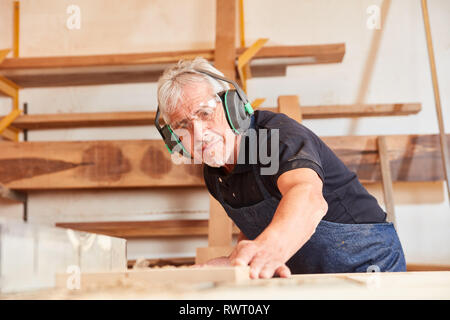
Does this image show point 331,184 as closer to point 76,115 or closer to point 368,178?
point 368,178

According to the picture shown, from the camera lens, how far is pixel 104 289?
2.21ft

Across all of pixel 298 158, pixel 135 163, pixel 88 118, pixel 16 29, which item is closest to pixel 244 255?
pixel 298 158

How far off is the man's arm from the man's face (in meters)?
0.31

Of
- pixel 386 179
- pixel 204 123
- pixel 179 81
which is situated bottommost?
pixel 386 179

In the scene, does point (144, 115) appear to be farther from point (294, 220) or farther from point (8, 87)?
point (294, 220)

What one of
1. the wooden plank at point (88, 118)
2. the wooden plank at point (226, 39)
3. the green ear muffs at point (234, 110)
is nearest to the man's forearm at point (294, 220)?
the green ear muffs at point (234, 110)

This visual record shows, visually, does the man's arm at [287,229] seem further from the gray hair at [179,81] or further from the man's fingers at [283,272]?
the gray hair at [179,81]

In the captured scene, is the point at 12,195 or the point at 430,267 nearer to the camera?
the point at 430,267

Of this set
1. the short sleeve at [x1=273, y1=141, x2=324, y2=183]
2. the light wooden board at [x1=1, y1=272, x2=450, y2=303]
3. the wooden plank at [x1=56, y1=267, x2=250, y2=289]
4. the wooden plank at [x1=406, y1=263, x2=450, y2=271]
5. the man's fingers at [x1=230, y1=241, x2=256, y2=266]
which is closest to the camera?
the light wooden board at [x1=1, y1=272, x2=450, y2=303]

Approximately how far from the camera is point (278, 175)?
1.27 meters

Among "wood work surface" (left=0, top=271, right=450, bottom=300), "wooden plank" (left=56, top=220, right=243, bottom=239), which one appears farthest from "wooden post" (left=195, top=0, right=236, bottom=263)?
"wood work surface" (left=0, top=271, right=450, bottom=300)

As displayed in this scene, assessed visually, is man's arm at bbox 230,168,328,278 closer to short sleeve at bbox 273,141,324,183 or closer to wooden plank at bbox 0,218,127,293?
short sleeve at bbox 273,141,324,183

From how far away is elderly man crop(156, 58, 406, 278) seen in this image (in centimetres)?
138

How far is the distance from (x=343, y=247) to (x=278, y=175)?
459 millimetres
